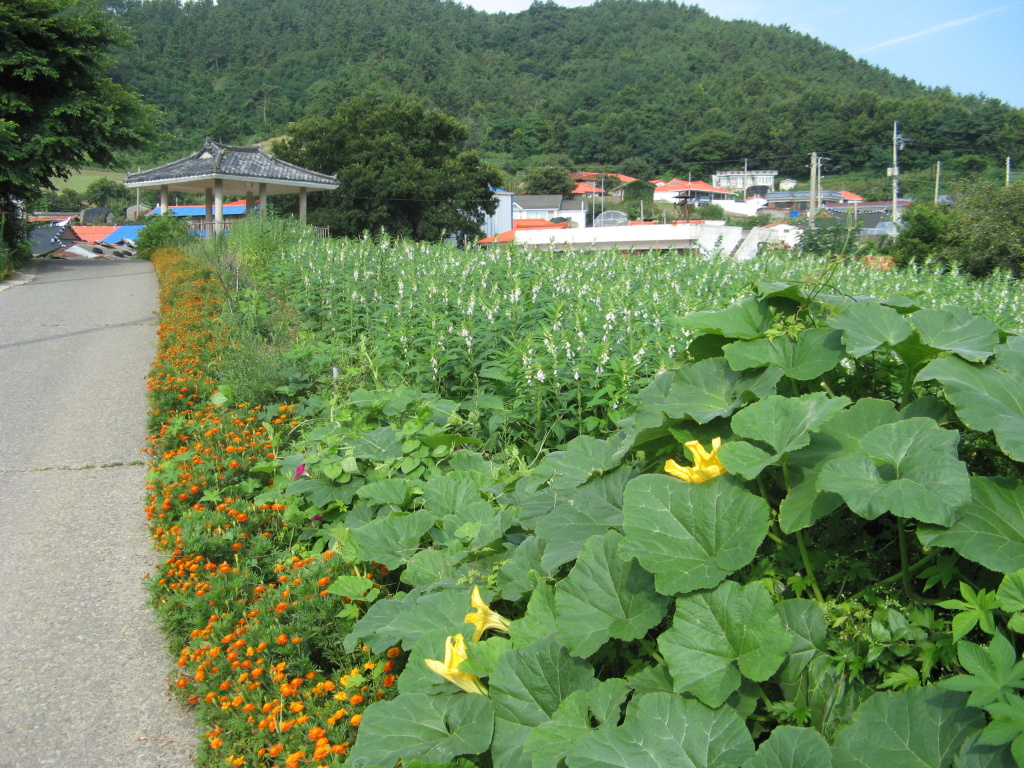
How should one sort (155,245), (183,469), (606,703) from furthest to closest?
(155,245) → (183,469) → (606,703)

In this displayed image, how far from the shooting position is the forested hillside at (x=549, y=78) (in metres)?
82.6

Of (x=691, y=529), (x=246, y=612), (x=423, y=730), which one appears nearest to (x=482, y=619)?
(x=423, y=730)

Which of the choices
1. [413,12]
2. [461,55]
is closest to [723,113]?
[461,55]

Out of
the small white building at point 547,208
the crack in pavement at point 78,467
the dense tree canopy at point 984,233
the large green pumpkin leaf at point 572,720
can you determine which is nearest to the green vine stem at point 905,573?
the large green pumpkin leaf at point 572,720

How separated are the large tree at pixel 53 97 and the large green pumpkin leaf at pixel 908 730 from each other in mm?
20934

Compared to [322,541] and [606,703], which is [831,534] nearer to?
[606,703]

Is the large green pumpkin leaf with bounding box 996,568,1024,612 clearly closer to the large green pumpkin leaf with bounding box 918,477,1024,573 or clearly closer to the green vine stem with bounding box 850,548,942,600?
the large green pumpkin leaf with bounding box 918,477,1024,573

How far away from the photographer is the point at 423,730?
183 centimetres

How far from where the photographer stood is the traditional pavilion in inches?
923

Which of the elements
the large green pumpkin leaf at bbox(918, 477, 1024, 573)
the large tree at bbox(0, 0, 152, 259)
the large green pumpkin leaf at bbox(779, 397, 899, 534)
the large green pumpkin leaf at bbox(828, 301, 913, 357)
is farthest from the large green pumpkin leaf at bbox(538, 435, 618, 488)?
the large tree at bbox(0, 0, 152, 259)

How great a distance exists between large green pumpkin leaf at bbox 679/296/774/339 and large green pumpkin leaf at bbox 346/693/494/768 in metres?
1.08

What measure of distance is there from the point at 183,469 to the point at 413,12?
12228 cm

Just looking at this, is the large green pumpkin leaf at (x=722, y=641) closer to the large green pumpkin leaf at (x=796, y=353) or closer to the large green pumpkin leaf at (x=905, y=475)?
the large green pumpkin leaf at (x=905, y=475)

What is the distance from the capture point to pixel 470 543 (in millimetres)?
2732
